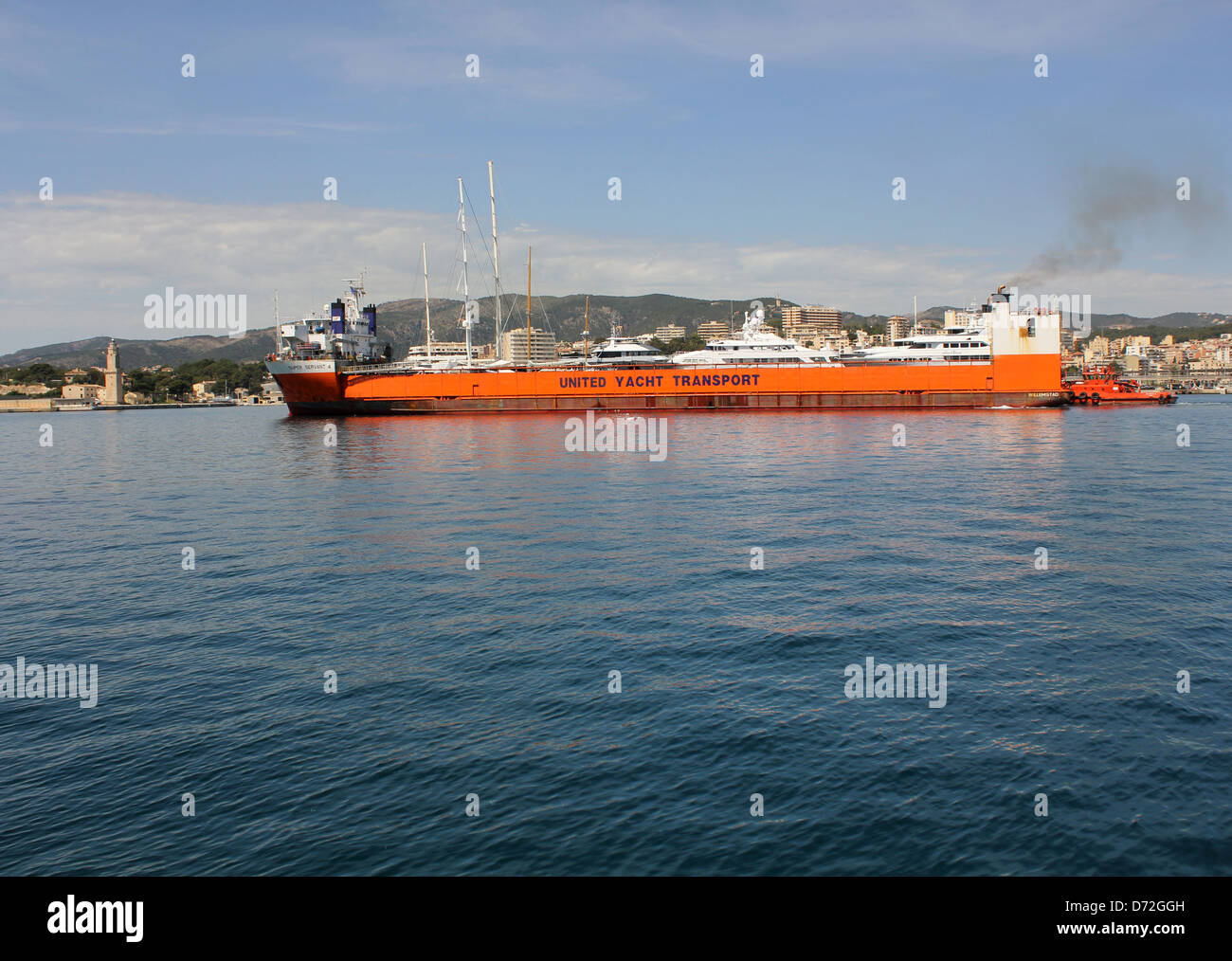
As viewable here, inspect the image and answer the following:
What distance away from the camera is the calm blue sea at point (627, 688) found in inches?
396

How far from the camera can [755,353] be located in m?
94.1

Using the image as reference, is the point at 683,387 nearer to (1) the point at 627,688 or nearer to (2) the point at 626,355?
(2) the point at 626,355

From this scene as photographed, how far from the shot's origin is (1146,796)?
35.3 feet

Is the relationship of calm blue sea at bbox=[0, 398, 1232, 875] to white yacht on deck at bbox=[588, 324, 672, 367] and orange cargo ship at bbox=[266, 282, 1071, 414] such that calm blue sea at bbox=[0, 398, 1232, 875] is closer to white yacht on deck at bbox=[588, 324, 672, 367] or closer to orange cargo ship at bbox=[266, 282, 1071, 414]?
orange cargo ship at bbox=[266, 282, 1071, 414]

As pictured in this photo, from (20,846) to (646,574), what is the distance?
15252 mm

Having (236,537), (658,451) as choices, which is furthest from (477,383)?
(236,537)

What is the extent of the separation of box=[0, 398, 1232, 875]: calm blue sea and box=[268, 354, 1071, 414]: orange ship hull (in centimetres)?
5468

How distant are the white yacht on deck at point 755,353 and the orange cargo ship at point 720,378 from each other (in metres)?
0.24

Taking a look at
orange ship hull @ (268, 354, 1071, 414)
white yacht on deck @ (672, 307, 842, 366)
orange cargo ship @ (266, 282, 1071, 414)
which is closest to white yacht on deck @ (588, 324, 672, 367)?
orange cargo ship @ (266, 282, 1071, 414)

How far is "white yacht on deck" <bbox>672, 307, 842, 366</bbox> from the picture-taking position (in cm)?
9338

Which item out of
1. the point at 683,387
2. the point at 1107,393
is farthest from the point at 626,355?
the point at 1107,393

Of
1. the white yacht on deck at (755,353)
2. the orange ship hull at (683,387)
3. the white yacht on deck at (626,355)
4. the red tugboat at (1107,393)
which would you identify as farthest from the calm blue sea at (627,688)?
the red tugboat at (1107,393)

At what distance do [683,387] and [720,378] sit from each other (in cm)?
432
